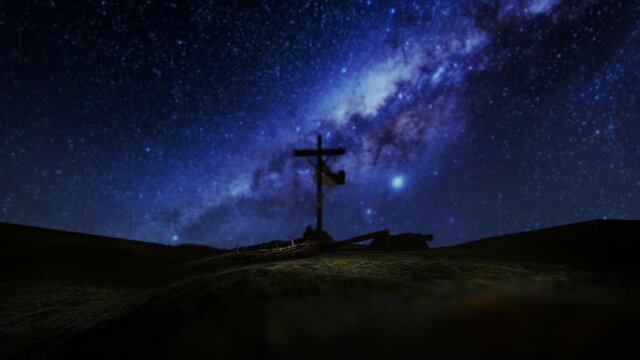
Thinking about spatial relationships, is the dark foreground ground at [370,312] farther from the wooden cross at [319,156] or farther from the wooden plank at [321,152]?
the wooden plank at [321,152]

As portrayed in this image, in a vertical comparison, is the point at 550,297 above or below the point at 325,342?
above

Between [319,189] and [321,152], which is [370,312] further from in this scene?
[321,152]

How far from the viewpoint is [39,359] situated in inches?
137

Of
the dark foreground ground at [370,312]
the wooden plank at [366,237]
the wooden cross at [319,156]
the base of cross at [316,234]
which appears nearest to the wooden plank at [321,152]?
the wooden cross at [319,156]

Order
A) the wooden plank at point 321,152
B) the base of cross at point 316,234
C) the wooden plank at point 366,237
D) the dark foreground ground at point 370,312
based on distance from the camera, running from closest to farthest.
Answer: the dark foreground ground at point 370,312 → the wooden plank at point 366,237 → the base of cross at point 316,234 → the wooden plank at point 321,152

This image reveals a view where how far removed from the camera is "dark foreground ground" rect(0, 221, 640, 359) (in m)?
3.04

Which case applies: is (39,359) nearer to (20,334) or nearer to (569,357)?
(20,334)

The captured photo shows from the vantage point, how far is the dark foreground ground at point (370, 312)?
9.98 ft

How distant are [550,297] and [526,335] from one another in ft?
4.19

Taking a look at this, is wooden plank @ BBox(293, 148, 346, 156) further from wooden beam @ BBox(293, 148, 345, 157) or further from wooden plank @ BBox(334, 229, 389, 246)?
wooden plank @ BBox(334, 229, 389, 246)

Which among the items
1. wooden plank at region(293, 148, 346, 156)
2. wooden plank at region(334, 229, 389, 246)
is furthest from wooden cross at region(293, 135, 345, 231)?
wooden plank at region(334, 229, 389, 246)

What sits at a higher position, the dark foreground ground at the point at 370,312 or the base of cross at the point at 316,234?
the base of cross at the point at 316,234

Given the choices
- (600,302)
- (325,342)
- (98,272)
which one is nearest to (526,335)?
(600,302)

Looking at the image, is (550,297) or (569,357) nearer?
(569,357)
